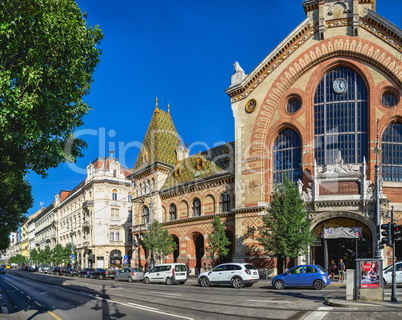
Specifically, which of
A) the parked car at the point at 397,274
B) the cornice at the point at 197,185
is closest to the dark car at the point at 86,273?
the cornice at the point at 197,185

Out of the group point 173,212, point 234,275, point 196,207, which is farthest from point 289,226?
point 173,212

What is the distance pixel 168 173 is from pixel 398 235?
36.7 meters

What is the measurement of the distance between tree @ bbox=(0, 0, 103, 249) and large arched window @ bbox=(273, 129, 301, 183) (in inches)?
910

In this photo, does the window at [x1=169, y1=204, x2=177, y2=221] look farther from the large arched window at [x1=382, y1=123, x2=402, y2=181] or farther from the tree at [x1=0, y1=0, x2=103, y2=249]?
the tree at [x1=0, y1=0, x2=103, y2=249]

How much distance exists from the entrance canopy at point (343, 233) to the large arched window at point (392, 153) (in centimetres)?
467

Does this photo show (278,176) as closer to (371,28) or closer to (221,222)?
(221,222)

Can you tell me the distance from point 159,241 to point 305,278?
23367 millimetres

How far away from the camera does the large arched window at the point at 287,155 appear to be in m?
37.2

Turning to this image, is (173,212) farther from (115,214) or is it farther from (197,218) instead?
(115,214)

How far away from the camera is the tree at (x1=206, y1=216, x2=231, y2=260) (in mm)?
39750

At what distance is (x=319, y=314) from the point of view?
15578mm

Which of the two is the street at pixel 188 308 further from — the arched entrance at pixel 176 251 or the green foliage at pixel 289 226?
the arched entrance at pixel 176 251

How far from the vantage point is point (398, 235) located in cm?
1839

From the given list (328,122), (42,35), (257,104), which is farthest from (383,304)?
(257,104)
